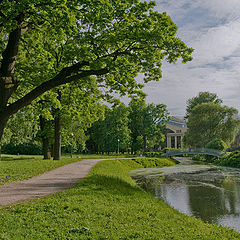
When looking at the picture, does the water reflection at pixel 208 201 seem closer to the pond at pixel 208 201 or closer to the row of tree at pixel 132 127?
the pond at pixel 208 201

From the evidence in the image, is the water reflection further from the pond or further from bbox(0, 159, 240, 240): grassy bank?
bbox(0, 159, 240, 240): grassy bank

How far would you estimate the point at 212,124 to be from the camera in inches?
2046

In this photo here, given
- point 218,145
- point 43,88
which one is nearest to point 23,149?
point 218,145

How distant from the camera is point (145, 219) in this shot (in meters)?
7.20

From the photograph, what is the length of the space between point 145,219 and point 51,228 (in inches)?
105

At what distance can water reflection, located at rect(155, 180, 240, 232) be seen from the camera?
33.2ft

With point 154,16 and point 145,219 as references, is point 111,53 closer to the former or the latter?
point 154,16

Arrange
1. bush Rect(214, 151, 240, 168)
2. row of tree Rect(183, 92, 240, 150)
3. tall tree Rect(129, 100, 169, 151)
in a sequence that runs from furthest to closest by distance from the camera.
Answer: tall tree Rect(129, 100, 169, 151)
row of tree Rect(183, 92, 240, 150)
bush Rect(214, 151, 240, 168)

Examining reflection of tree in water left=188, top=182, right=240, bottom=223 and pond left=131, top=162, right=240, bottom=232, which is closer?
pond left=131, top=162, right=240, bottom=232

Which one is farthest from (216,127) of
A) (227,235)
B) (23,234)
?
(23,234)

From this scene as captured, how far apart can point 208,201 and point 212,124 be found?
137ft

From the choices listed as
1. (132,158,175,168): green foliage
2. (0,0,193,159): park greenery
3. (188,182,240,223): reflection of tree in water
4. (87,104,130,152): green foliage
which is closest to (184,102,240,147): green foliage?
(87,104,130,152): green foliage

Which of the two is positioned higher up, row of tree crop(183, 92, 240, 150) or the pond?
row of tree crop(183, 92, 240, 150)

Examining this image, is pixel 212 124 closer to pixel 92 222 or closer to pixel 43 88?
pixel 43 88
